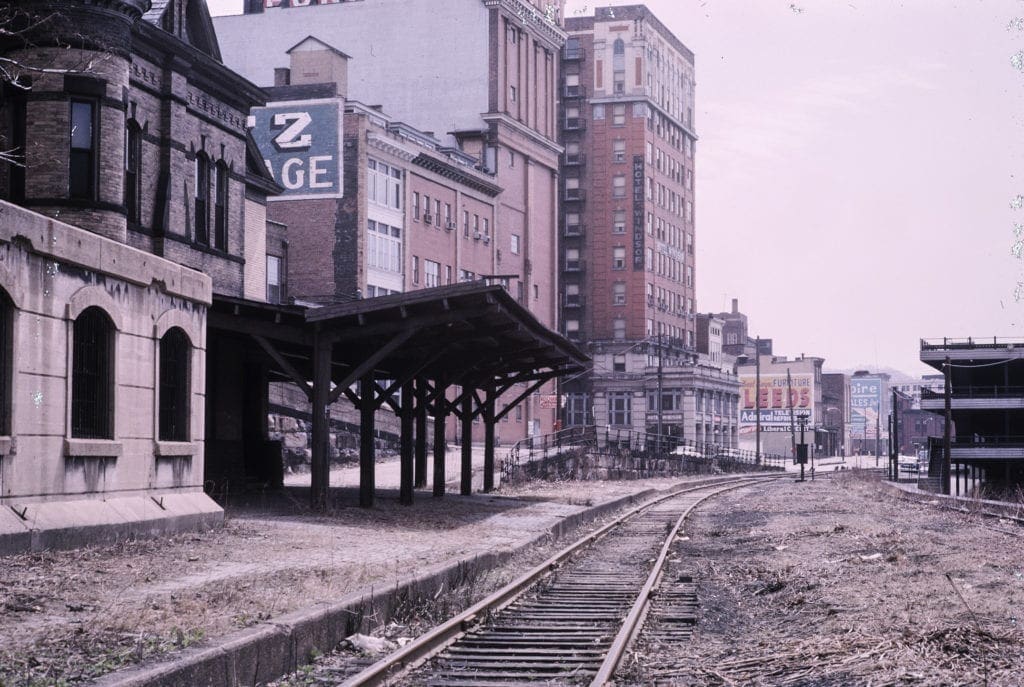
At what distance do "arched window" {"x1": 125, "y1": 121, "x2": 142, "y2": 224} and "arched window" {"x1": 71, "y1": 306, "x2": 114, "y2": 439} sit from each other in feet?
32.2

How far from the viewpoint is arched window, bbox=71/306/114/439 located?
17.7m

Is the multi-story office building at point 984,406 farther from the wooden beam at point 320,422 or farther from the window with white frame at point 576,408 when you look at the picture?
the wooden beam at point 320,422

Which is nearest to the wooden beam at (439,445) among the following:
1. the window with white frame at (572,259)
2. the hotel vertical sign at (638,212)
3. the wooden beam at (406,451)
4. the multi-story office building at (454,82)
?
the wooden beam at (406,451)

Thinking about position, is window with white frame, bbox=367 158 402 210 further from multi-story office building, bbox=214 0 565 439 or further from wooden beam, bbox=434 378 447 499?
wooden beam, bbox=434 378 447 499

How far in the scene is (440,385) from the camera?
32.6 meters

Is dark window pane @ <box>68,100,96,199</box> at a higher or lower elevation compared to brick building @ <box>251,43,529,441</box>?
lower

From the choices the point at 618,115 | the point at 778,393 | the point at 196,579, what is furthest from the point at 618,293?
the point at 196,579

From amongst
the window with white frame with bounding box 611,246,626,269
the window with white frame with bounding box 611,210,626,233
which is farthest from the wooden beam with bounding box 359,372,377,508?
the window with white frame with bounding box 611,210,626,233

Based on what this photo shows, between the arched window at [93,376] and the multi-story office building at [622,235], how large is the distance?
101489mm

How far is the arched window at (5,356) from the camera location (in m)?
15.6

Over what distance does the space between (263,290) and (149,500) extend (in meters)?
21.0

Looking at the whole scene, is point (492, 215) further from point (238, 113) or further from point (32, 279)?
point (32, 279)

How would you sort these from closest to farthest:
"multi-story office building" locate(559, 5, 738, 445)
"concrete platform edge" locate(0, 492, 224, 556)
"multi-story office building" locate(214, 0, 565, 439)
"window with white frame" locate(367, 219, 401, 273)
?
1. "concrete platform edge" locate(0, 492, 224, 556)
2. "window with white frame" locate(367, 219, 401, 273)
3. "multi-story office building" locate(214, 0, 565, 439)
4. "multi-story office building" locate(559, 5, 738, 445)

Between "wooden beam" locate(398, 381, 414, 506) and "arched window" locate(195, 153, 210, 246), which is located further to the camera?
"arched window" locate(195, 153, 210, 246)
